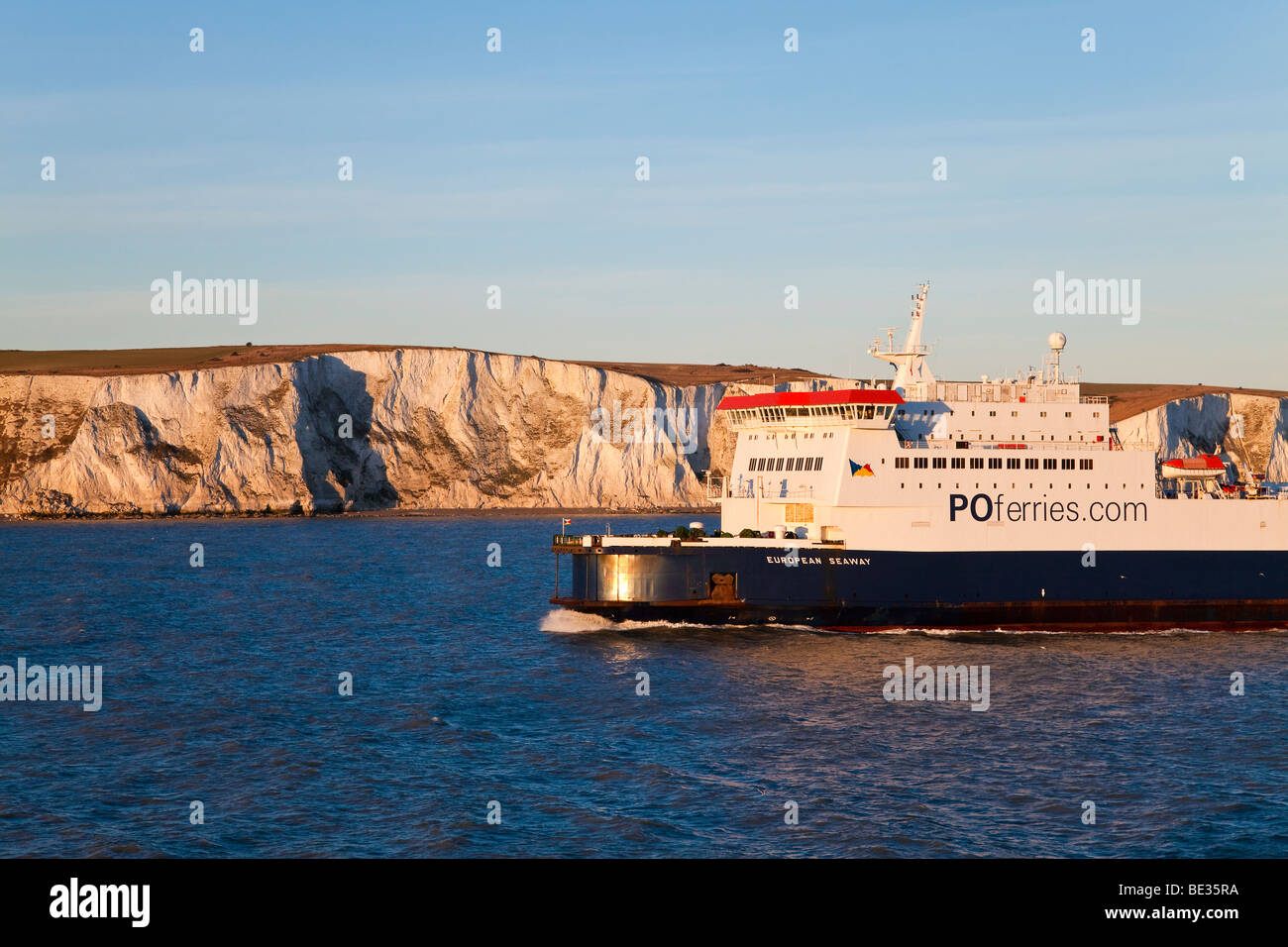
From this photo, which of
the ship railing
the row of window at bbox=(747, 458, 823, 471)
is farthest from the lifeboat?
the ship railing

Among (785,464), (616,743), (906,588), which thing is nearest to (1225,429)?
(785,464)

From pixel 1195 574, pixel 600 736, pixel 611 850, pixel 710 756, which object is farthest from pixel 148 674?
pixel 1195 574

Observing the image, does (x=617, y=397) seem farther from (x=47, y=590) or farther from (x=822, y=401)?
(x=822, y=401)

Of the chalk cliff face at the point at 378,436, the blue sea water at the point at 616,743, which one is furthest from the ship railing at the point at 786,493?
the chalk cliff face at the point at 378,436

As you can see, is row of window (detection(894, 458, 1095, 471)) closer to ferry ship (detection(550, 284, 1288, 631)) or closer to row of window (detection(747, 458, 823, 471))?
ferry ship (detection(550, 284, 1288, 631))

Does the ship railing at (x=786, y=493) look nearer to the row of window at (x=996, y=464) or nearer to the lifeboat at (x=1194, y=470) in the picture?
the row of window at (x=996, y=464)

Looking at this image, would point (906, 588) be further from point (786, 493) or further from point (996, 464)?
point (996, 464)

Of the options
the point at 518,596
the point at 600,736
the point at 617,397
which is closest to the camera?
the point at 600,736
